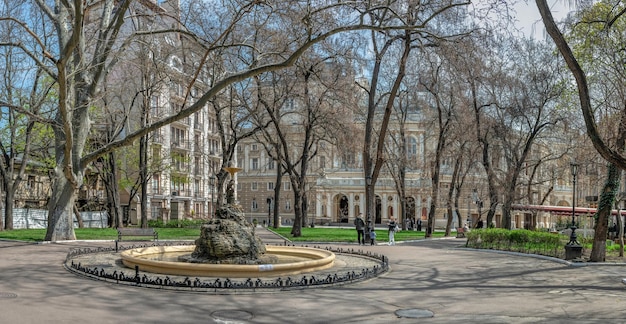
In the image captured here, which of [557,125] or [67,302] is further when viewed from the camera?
[557,125]

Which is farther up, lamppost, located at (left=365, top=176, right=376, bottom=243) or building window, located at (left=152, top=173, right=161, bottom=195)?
building window, located at (left=152, top=173, right=161, bottom=195)

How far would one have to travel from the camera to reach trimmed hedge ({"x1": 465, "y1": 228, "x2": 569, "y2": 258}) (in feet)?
70.3

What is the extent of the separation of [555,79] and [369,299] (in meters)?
26.0

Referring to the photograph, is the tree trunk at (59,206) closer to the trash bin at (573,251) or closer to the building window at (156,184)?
the trash bin at (573,251)

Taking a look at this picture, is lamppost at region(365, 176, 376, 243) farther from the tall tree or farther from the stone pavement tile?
the stone pavement tile

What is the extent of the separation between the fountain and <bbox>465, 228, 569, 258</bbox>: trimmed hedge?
33.5 feet

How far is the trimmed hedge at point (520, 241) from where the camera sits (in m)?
21.4

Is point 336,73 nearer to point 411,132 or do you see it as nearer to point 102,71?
point 102,71

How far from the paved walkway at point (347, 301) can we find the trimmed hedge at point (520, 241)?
5753mm

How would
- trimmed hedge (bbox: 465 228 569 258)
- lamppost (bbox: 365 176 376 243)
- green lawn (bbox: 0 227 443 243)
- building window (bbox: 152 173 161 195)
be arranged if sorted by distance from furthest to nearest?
building window (bbox: 152 173 161 195)
lamppost (bbox: 365 176 376 243)
green lawn (bbox: 0 227 443 243)
trimmed hedge (bbox: 465 228 569 258)

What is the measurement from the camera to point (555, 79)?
1267 inches

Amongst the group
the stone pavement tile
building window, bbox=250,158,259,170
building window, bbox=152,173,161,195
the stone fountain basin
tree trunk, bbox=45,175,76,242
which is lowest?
the stone pavement tile

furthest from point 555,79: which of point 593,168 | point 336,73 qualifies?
point 336,73

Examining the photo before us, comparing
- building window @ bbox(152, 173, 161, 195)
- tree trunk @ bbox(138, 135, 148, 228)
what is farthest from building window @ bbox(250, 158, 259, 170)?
tree trunk @ bbox(138, 135, 148, 228)
